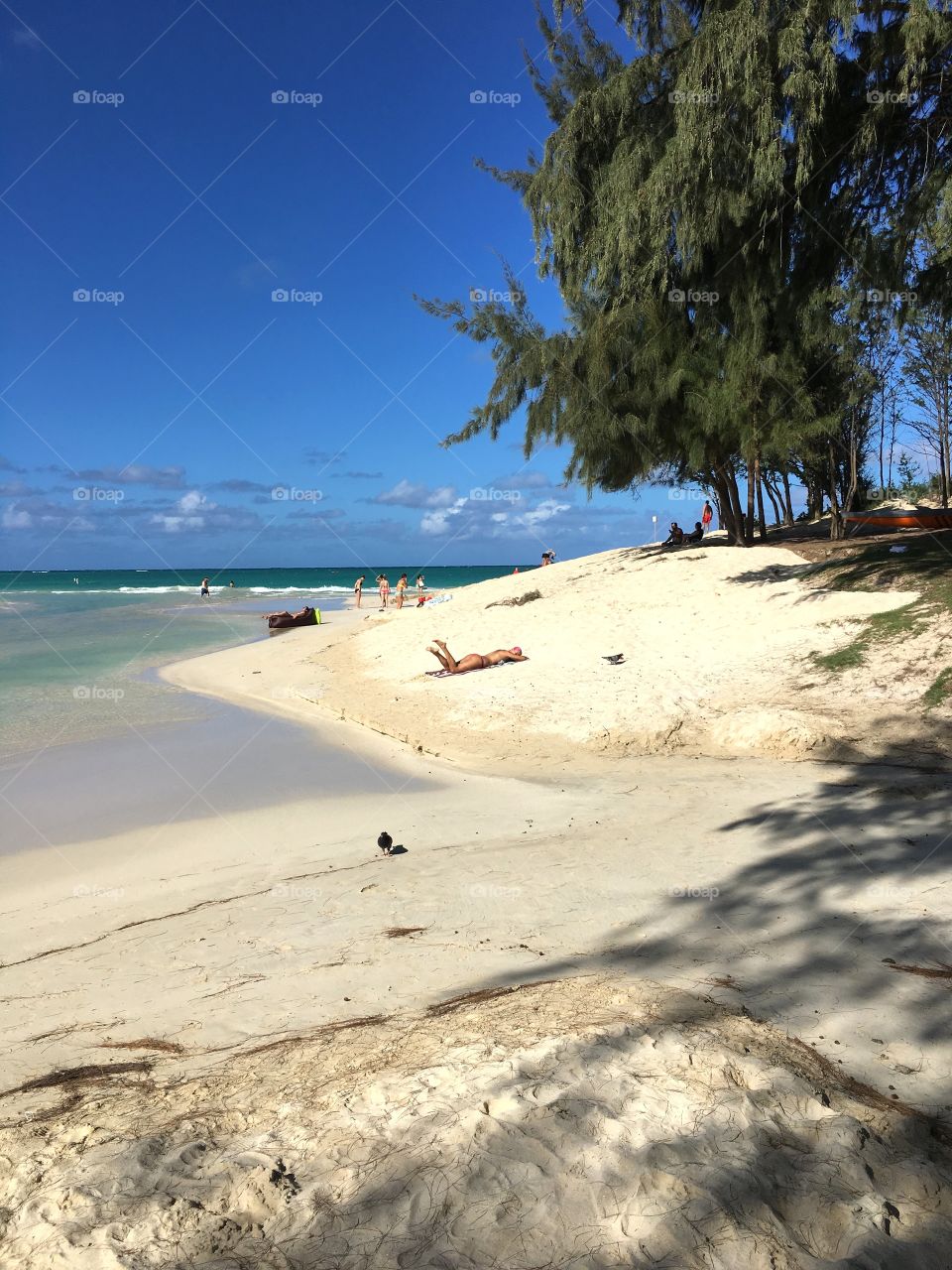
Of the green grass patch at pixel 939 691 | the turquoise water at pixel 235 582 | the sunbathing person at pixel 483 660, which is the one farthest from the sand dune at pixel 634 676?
the turquoise water at pixel 235 582

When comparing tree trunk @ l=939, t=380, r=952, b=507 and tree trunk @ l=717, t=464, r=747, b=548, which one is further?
tree trunk @ l=939, t=380, r=952, b=507

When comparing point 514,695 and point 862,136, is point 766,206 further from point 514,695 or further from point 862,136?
point 514,695

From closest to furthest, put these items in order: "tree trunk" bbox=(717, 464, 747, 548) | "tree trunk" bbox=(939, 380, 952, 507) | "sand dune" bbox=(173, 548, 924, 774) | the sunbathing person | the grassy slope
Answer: "sand dune" bbox=(173, 548, 924, 774)
the grassy slope
the sunbathing person
"tree trunk" bbox=(717, 464, 747, 548)
"tree trunk" bbox=(939, 380, 952, 507)

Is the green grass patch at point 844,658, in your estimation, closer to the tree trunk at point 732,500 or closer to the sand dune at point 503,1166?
the sand dune at point 503,1166

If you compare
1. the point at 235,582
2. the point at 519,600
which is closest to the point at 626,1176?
the point at 519,600

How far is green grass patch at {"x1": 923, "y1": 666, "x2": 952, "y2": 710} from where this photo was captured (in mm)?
9366

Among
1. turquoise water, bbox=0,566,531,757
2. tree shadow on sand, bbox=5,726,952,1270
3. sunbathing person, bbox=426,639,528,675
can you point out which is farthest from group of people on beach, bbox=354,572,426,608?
tree shadow on sand, bbox=5,726,952,1270

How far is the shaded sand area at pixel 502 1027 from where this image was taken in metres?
2.04

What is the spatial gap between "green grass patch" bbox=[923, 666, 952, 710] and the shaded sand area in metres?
0.96

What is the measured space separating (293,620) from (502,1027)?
30075 millimetres

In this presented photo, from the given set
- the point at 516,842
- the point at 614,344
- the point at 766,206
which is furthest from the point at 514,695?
the point at 614,344

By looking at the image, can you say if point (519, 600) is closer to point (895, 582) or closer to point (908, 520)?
point (895, 582)

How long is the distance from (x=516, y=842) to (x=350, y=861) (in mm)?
1491

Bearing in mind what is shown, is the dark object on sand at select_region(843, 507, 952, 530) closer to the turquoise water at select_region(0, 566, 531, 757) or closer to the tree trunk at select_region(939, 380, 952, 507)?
the tree trunk at select_region(939, 380, 952, 507)
